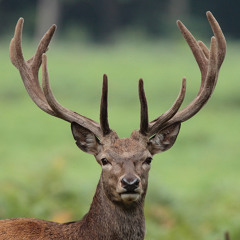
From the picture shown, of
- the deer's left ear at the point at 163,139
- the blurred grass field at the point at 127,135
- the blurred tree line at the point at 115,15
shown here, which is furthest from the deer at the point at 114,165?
the blurred tree line at the point at 115,15

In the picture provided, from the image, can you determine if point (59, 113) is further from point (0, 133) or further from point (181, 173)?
point (0, 133)

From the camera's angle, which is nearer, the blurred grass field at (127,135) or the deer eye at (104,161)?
the deer eye at (104,161)

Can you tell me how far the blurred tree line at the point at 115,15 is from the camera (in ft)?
167

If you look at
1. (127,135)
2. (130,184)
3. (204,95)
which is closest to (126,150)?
(130,184)

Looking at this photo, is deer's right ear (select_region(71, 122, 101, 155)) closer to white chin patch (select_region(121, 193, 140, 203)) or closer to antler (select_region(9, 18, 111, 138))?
antler (select_region(9, 18, 111, 138))

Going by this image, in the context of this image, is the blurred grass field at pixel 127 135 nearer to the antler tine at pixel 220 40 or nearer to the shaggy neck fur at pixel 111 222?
the antler tine at pixel 220 40

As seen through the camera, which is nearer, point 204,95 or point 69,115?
point 69,115

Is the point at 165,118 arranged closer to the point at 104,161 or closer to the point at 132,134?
the point at 132,134

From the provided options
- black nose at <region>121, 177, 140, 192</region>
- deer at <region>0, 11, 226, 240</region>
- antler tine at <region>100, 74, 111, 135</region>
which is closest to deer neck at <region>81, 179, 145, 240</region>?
deer at <region>0, 11, 226, 240</region>

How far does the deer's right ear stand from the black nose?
69 centimetres

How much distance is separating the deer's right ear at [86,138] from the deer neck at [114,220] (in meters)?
0.36

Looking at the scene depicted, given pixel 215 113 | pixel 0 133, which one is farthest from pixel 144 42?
pixel 0 133

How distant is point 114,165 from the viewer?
7699mm

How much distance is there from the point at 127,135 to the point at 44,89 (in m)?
13.3
